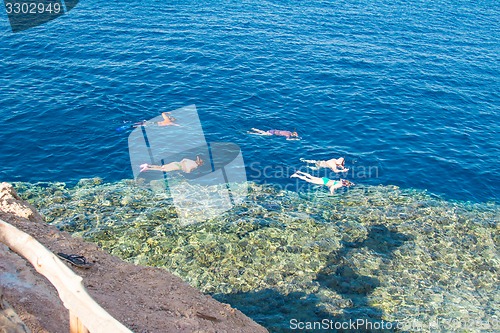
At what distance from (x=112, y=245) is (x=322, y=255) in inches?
335

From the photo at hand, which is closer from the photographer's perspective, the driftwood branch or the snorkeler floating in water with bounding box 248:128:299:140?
the driftwood branch

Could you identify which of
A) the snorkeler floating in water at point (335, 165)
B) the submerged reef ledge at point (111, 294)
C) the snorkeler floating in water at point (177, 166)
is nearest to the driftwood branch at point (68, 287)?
the submerged reef ledge at point (111, 294)

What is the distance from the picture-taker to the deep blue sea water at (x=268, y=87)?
91.2 ft

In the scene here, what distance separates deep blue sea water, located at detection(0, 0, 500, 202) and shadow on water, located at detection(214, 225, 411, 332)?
841cm

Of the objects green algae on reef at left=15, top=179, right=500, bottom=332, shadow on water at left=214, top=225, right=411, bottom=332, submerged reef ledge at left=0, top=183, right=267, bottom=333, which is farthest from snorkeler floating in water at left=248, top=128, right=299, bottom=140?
submerged reef ledge at left=0, top=183, right=267, bottom=333

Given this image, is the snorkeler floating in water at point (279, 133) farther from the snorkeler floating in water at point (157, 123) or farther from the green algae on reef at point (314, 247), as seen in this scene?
the green algae on reef at point (314, 247)

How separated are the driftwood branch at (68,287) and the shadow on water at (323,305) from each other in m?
9.29

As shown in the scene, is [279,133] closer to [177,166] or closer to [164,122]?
[177,166]

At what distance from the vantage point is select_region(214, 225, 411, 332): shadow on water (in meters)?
16.3

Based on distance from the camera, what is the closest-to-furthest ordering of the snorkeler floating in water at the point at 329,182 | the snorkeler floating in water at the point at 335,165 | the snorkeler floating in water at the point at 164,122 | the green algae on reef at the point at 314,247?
the green algae on reef at the point at 314,247 → the snorkeler floating in water at the point at 329,182 → the snorkeler floating in water at the point at 335,165 → the snorkeler floating in water at the point at 164,122

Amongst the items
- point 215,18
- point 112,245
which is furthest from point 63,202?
point 215,18

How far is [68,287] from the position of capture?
773 cm

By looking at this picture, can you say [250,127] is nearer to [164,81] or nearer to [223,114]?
[223,114]

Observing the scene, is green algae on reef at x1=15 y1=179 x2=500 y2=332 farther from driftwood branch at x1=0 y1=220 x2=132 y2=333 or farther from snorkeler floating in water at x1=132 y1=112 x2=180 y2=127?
driftwood branch at x1=0 y1=220 x2=132 y2=333
